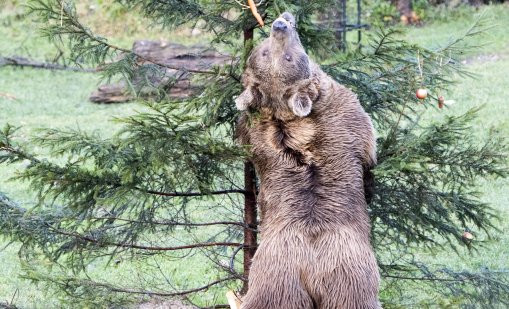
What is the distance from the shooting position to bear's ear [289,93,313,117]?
501cm

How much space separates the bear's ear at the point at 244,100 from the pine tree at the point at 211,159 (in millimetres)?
228

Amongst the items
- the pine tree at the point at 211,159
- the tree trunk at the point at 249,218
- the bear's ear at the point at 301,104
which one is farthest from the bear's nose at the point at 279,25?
the tree trunk at the point at 249,218

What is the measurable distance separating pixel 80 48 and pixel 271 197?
5.24ft

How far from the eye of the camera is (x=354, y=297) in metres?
4.82

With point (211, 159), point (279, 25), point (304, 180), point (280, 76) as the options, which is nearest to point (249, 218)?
point (211, 159)

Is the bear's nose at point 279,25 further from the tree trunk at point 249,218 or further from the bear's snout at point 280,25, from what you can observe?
the tree trunk at point 249,218

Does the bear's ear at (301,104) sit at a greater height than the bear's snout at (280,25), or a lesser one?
lesser

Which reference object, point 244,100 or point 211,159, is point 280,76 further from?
point 211,159

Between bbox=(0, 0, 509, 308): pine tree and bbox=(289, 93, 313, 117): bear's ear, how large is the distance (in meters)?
0.41

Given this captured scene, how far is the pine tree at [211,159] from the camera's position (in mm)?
5121

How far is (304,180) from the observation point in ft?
16.5

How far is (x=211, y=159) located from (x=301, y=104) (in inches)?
29.7

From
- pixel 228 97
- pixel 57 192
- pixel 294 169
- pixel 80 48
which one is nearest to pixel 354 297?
pixel 294 169

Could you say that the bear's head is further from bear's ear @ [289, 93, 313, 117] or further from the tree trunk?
the tree trunk
